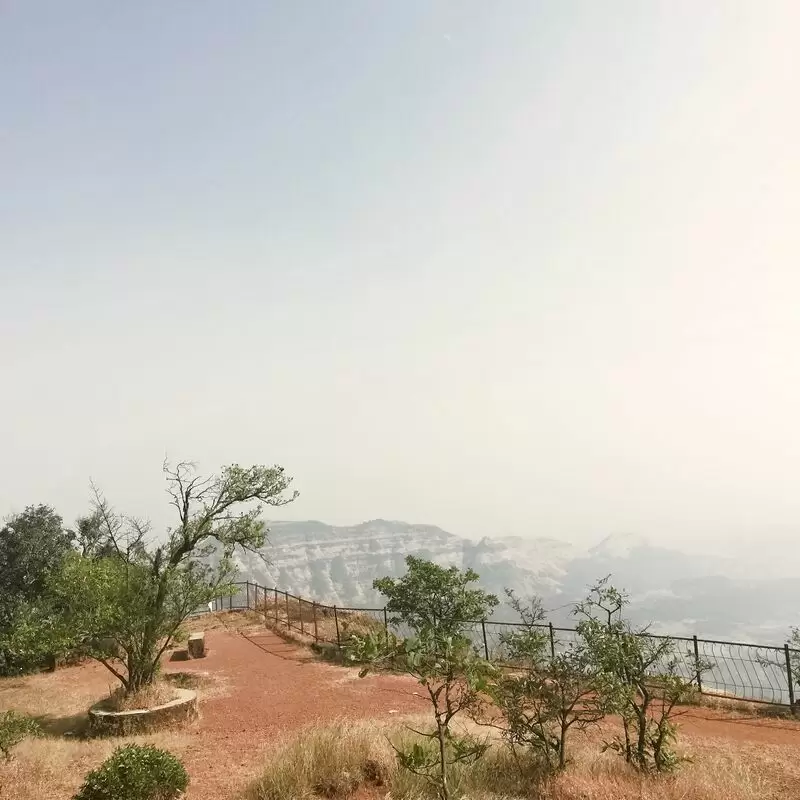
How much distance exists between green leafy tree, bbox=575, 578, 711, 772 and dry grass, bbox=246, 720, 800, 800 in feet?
1.07

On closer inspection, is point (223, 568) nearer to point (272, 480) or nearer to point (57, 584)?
point (272, 480)

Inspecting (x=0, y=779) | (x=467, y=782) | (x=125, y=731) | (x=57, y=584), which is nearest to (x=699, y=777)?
(x=467, y=782)

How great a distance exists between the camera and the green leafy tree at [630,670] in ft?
30.6

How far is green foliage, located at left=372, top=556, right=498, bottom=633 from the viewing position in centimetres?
A: 2284

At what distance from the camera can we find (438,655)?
6.88 meters

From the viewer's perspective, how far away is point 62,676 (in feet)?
81.4

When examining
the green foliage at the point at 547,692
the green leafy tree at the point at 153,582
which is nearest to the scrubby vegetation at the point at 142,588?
the green leafy tree at the point at 153,582

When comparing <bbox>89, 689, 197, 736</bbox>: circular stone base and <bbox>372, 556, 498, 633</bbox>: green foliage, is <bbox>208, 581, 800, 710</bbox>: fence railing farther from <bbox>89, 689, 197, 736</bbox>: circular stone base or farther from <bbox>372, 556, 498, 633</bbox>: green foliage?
<bbox>89, 689, 197, 736</bbox>: circular stone base

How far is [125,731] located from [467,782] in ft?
32.9

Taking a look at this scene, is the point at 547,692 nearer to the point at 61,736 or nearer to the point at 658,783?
the point at 658,783

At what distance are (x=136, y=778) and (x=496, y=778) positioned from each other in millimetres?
5460

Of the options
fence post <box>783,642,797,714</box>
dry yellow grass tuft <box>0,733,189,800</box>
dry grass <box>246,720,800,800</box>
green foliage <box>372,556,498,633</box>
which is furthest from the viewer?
green foliage <box>372,556,498,633</box>

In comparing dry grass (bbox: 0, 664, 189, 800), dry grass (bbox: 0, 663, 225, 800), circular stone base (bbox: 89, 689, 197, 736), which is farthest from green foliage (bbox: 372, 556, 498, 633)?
dry grass (bbox: 0, 664, 189, 800)

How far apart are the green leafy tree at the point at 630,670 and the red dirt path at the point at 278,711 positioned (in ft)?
14.9
